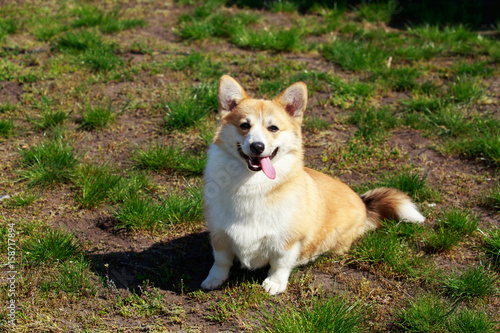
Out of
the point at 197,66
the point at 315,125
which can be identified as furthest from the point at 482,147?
the point at 197,66

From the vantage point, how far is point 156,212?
12.9ft

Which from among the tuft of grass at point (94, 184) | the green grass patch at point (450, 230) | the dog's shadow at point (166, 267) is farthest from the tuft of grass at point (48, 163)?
the green grass patch at point (450, 230)

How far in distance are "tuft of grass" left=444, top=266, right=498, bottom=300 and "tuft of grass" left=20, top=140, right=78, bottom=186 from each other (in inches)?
131

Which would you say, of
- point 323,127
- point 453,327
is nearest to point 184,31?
point 323,127

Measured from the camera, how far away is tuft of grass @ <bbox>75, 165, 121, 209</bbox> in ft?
13.4

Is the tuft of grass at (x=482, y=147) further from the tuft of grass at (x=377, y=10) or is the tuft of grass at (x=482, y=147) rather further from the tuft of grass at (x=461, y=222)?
the tuft of grass at (x=377, y=10)

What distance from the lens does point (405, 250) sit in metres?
3.71

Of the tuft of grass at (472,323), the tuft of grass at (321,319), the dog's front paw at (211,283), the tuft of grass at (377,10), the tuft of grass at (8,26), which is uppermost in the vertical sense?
the tuft of grass at (377,10)

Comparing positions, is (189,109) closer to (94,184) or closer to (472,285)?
(94,184)

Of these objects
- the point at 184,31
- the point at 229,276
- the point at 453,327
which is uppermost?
the point at 184,31

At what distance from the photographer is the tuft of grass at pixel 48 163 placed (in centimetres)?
427

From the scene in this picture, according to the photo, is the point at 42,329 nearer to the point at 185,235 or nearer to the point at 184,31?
the point at 185,235

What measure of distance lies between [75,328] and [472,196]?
357 centimetres

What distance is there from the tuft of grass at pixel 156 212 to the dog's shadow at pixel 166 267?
19 centimetres
